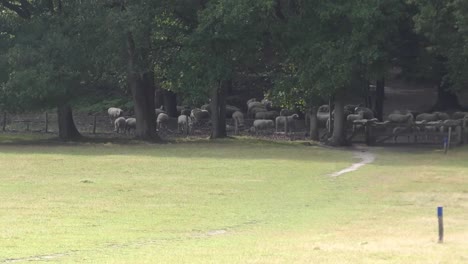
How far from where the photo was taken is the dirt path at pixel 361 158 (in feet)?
96.0

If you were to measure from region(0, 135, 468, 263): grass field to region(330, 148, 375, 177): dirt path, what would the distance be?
437 millimetres

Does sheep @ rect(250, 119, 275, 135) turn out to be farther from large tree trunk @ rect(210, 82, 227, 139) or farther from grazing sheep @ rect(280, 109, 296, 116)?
grazing sheep @ rect(280, 109, 296, 116)

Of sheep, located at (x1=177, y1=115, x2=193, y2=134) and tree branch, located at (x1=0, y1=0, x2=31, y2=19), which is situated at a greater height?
tree branch, located at (x1=0, y1=0, x2=31, y2=19)

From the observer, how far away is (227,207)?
19734 mm

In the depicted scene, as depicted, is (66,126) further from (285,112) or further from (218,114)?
(285,112)

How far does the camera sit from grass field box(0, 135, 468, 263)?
42.9 feet

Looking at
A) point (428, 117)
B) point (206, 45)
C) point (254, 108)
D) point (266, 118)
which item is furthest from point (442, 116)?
point (206, 45)

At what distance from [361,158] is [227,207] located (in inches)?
637

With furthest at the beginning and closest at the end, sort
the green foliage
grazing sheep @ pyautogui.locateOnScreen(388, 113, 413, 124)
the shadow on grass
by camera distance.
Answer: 1. grazing sheep @ pyautogui.locateOnScreen(388, 113, 413, 124)
2. the green foliage
3. the shadow on grass

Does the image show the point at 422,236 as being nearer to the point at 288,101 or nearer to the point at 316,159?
the point at 316,159

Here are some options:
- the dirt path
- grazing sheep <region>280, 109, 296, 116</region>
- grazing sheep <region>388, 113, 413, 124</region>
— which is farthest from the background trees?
grazing sheep <region>280, 109, 296, 116</region>

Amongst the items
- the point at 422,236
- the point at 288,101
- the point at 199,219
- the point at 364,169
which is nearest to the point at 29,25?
the point at 288,101

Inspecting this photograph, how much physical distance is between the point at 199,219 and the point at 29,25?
27.0 m

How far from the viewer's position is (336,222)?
17.2m
